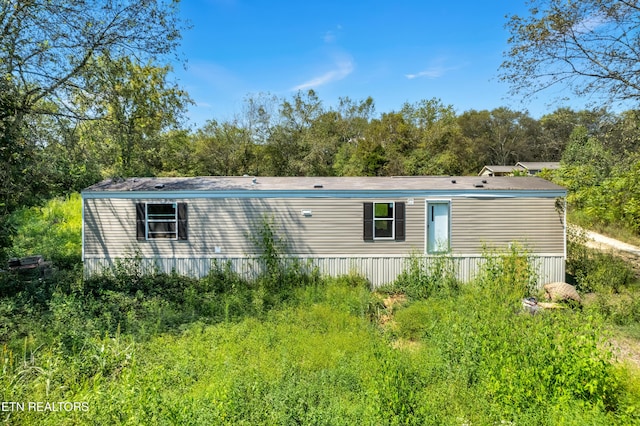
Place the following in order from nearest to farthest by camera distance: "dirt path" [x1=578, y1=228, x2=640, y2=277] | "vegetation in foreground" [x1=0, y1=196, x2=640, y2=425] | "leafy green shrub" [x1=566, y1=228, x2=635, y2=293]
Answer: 1. "vegetation in foreground" [x1=0, y1=196, x2=640, y2=425]
2. "leafy green shrub" [x1=566, y1=228, x2=635, y2=293]
3. "dirt path" [x1=578, y1=228, x2=640, y2=277]

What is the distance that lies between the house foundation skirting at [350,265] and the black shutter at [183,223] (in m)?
0.64

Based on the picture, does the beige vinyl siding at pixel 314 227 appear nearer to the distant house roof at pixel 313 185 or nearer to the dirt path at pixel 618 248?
the distant house roof at pixel 313 185

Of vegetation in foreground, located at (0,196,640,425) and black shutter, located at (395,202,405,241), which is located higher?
black shutter, located at (395,202,405,241)

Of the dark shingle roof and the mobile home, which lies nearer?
the mobile home

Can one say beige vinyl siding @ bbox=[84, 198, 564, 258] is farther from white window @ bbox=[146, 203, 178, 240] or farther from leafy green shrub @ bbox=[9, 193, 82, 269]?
leafy green shrub @ bbox=[9, 193, 82, 269]

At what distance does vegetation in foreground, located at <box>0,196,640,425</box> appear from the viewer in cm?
353

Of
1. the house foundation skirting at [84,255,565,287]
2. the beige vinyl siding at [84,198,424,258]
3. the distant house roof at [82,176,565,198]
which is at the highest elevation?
the distant house roof at [82,176,565,198]

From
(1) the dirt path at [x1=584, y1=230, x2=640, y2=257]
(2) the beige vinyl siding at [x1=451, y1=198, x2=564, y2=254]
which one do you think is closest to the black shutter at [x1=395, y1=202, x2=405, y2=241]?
(2) the beige vinyl siding at [x1=451, y1=198, x2=564, y2=254]

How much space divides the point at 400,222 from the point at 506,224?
2803 mm

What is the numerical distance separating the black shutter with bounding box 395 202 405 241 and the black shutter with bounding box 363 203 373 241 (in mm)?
699

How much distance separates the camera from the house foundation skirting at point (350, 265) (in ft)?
28.7

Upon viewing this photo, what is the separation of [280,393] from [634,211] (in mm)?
14321

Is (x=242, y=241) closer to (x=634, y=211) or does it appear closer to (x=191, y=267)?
(x=191, y=267)

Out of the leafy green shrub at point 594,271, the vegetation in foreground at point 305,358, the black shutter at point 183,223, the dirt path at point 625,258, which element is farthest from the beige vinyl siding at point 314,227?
the dirt path at point 625,258
